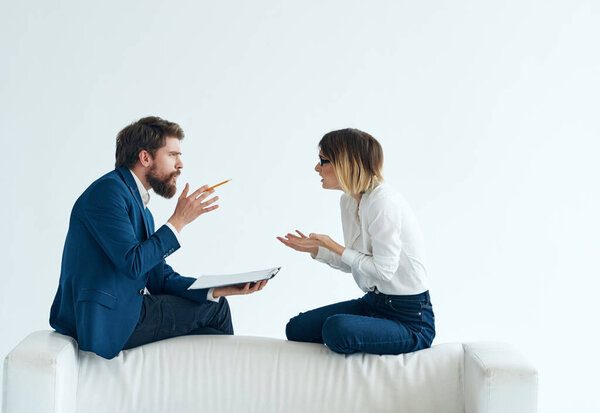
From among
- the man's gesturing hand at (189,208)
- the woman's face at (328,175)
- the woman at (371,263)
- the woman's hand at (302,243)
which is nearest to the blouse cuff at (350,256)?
the woman at (371,263)

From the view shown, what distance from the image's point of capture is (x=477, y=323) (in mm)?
4008

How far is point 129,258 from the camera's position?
7.22 feet

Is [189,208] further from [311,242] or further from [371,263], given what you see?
[371,263]

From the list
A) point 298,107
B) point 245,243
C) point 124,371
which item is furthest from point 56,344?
point 298,107

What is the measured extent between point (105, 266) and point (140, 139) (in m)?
0.51

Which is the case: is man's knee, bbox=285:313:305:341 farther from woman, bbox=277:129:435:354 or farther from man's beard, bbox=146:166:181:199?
man's beard, bbox=146:166:181:199

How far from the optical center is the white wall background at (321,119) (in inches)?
155

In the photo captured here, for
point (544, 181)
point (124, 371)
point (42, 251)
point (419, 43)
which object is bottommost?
point (124, 371)

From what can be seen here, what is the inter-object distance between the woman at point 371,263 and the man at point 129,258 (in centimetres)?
31

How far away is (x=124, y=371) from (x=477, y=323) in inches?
93.5

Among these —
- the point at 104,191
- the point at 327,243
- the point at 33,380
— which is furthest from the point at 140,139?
the point at 33,380

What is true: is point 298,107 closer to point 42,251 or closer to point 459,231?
point 459,231

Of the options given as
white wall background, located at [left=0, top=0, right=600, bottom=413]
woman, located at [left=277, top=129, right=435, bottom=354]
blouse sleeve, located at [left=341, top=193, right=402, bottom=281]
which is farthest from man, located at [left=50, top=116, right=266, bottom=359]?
white wall background, located at [left=0, top=0, right=600, bottom=413]

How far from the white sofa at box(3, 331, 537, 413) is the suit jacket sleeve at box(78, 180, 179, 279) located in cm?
33
